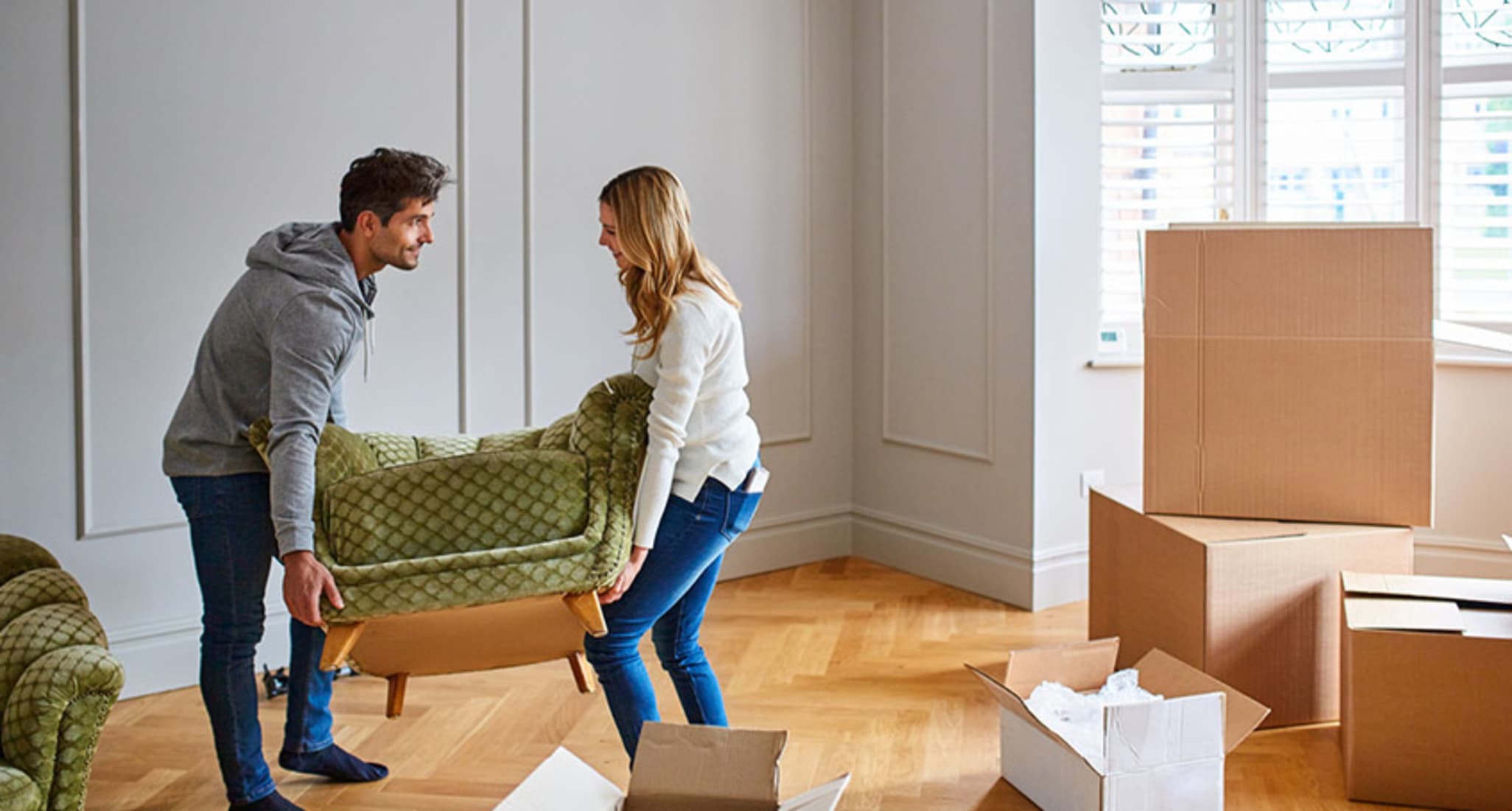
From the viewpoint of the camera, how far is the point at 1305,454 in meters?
3.27

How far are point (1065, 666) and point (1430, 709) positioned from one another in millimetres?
764

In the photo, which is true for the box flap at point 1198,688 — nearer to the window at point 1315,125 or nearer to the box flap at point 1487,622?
the box flap at point 1487,622

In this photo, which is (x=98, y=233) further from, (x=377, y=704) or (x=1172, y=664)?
(x=1172, y=664)

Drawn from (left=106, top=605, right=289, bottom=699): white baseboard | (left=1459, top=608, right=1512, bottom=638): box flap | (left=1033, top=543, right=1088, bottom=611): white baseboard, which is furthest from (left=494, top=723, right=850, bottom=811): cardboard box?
(left=1033, top=543, right=1088, bottom=611): white baseboard

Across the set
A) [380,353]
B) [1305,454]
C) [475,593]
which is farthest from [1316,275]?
[380,353]

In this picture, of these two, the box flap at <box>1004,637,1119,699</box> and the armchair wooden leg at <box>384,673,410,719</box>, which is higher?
the armchair wooden leg at <box>384,673,410,719</box>

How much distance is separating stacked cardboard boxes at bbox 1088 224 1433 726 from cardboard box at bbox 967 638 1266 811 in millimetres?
354

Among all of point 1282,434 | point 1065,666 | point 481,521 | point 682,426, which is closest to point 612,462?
point 682,426

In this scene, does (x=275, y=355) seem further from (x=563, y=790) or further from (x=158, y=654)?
(x=158, y=654)

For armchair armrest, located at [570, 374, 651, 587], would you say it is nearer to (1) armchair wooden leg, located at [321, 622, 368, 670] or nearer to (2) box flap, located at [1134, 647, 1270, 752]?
(1) armchair wooden leg, located at [321, 622, 368, 670]

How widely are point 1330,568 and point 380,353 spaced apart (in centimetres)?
257

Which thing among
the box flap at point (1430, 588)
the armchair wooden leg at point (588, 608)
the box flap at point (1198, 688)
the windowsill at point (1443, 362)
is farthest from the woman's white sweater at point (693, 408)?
the windowsill at point (1443, 362)

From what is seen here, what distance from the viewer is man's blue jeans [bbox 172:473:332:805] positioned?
258cm

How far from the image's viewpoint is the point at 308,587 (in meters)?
2.25
